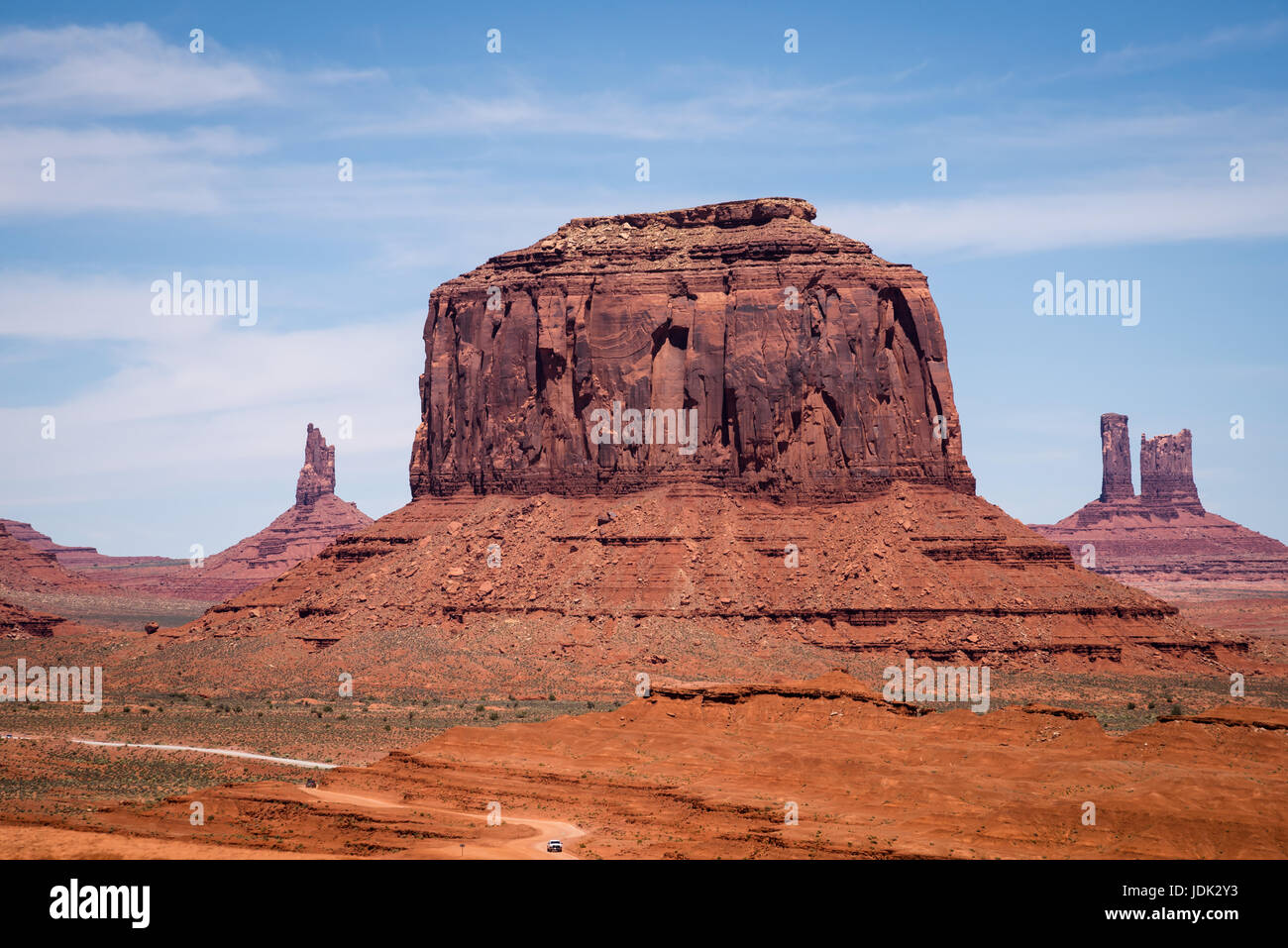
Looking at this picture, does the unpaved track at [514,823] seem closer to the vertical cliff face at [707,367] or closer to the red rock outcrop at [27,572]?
the vertical cliff face at [707,367]

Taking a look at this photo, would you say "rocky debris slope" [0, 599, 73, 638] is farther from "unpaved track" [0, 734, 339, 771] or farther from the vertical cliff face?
"unpaved track" [0, 734, 339, 771]

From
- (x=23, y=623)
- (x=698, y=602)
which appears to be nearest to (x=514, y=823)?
(x=698, y=602)

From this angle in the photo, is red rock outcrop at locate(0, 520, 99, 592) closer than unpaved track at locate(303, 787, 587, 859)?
No

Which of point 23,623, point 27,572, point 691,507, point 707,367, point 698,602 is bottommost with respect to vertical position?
point 23,623

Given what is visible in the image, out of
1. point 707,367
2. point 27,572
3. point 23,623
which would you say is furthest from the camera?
point 27,572

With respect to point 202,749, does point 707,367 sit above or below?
above

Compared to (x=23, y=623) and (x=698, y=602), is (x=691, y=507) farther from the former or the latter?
(x=23, y=623)

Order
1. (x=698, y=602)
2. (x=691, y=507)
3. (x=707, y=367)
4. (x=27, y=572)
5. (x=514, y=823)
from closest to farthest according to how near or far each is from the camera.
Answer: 1. (x=514, y=823)
2. (x=698, y=602)
3. (x=691, y=507)
4. (x=707, y=367)
5. (x=27, y=572)

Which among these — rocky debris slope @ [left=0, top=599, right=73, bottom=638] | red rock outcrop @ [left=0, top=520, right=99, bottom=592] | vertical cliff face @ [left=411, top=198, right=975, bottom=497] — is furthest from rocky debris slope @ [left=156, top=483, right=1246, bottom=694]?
red rock outcrop @ [left=0, top=520, right=99, bottom=592]
